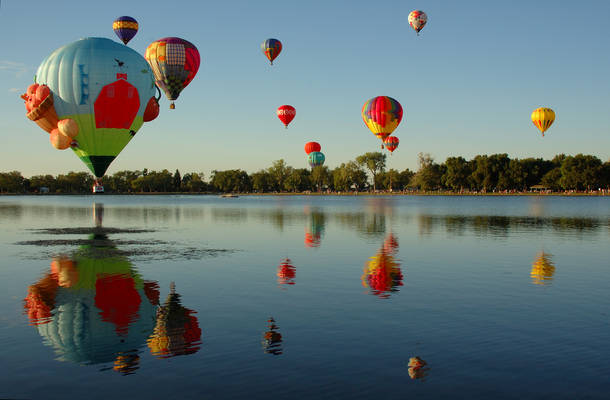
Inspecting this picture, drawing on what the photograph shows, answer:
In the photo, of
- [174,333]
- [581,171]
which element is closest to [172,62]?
[174,333]

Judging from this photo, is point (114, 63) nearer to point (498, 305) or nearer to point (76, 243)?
point (76, 243)

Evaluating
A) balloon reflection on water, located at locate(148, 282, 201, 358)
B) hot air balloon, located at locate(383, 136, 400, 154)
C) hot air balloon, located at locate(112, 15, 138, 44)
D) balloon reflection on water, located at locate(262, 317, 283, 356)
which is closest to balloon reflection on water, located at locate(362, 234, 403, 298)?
balloon reflection on water, located at locate(262, 317, 283, 356)

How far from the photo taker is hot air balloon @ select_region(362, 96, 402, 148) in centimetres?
10188

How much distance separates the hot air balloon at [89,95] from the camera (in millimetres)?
41188

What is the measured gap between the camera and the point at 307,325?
15969 mm

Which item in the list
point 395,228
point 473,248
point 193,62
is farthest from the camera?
point 193,62

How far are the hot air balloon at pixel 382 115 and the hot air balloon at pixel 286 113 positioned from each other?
29.9m

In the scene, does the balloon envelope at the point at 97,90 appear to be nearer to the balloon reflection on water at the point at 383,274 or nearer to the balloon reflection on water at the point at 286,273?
the balloon reflection on water at the point at 286,273

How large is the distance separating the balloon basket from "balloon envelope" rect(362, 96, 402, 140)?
67791 millimetres

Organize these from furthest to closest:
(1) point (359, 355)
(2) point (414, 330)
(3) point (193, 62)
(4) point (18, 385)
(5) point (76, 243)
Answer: (3) point (193, 62) → (5) point (76, 243) → (2) point (414, 330) → (1) point (359, 355) → (4) point (18, 385)

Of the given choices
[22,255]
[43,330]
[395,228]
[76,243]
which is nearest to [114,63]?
[76,243]

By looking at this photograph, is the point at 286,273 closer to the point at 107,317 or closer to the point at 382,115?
the point at 107,317

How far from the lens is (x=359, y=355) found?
43.2 feet

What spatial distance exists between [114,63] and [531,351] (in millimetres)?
36657
